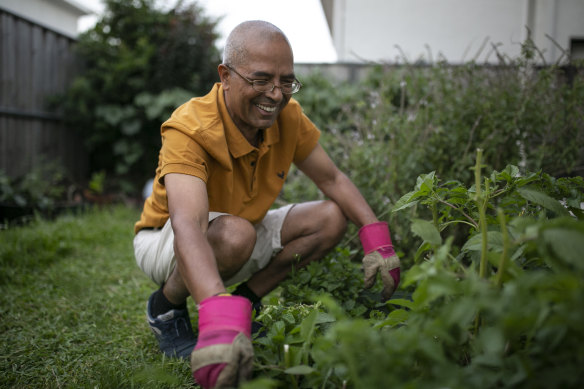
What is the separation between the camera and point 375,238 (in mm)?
1888

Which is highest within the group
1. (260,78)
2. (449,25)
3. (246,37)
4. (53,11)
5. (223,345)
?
(53,11)

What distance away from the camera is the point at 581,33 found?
20.1ft

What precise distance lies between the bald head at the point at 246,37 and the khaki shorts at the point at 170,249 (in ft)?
2.08

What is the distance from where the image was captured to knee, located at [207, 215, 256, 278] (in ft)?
5.91

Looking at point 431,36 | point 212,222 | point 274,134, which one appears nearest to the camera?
point 212,222

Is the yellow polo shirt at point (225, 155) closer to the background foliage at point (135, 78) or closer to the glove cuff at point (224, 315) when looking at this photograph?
the glove cuff at point (224, 315)

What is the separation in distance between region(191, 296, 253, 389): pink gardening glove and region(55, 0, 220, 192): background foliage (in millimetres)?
4767

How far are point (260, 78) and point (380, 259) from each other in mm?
823

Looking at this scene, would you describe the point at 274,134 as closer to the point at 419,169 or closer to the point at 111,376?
the point at 419,169

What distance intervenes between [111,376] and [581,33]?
22.4 feet

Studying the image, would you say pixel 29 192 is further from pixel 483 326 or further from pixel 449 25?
pixel 449 25

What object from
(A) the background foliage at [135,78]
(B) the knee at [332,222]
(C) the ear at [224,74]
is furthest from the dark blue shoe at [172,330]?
(A) the background foliage at [135,78]

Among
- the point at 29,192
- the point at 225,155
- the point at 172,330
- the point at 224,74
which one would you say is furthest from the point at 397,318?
the point at 29,192

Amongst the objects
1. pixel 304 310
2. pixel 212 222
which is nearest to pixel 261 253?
pixel 212 222
